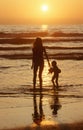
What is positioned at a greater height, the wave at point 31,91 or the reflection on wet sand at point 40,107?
the wave at point 31,91

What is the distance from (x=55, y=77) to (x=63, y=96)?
8.05 feet

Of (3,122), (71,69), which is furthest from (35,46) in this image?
(71,69)

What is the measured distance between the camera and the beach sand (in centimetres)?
817

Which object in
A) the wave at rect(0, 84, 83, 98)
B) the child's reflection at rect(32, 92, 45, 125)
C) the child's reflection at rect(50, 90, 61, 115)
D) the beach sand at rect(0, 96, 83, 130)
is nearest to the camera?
the beach sand at rect(0, 96, 83, 130)

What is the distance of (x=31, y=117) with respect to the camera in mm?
9125

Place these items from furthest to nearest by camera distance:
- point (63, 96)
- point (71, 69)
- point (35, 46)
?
1. point (71, 69)
2. point (35, 46)
3. point (63, 96)

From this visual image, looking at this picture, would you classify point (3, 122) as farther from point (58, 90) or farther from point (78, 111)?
point (58, 90)

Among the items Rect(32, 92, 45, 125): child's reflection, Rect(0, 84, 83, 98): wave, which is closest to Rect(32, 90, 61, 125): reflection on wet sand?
Rect(32, 92, 45, 125): child's reflection

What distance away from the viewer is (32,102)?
1100 centimetres

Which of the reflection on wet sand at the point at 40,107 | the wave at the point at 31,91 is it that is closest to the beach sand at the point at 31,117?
the reflection on wet sand at the point at 40,107

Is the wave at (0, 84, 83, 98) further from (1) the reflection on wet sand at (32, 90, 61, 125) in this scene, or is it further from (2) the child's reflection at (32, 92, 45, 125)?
(2) the child's reflection at (32, 92, 45, 125)

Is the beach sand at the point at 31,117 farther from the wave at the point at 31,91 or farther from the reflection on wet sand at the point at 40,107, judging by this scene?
the wave at the point at 31,91

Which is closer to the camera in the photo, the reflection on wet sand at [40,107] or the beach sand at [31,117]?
the beach sand at [31,117]

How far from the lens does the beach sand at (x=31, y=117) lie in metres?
8.17
